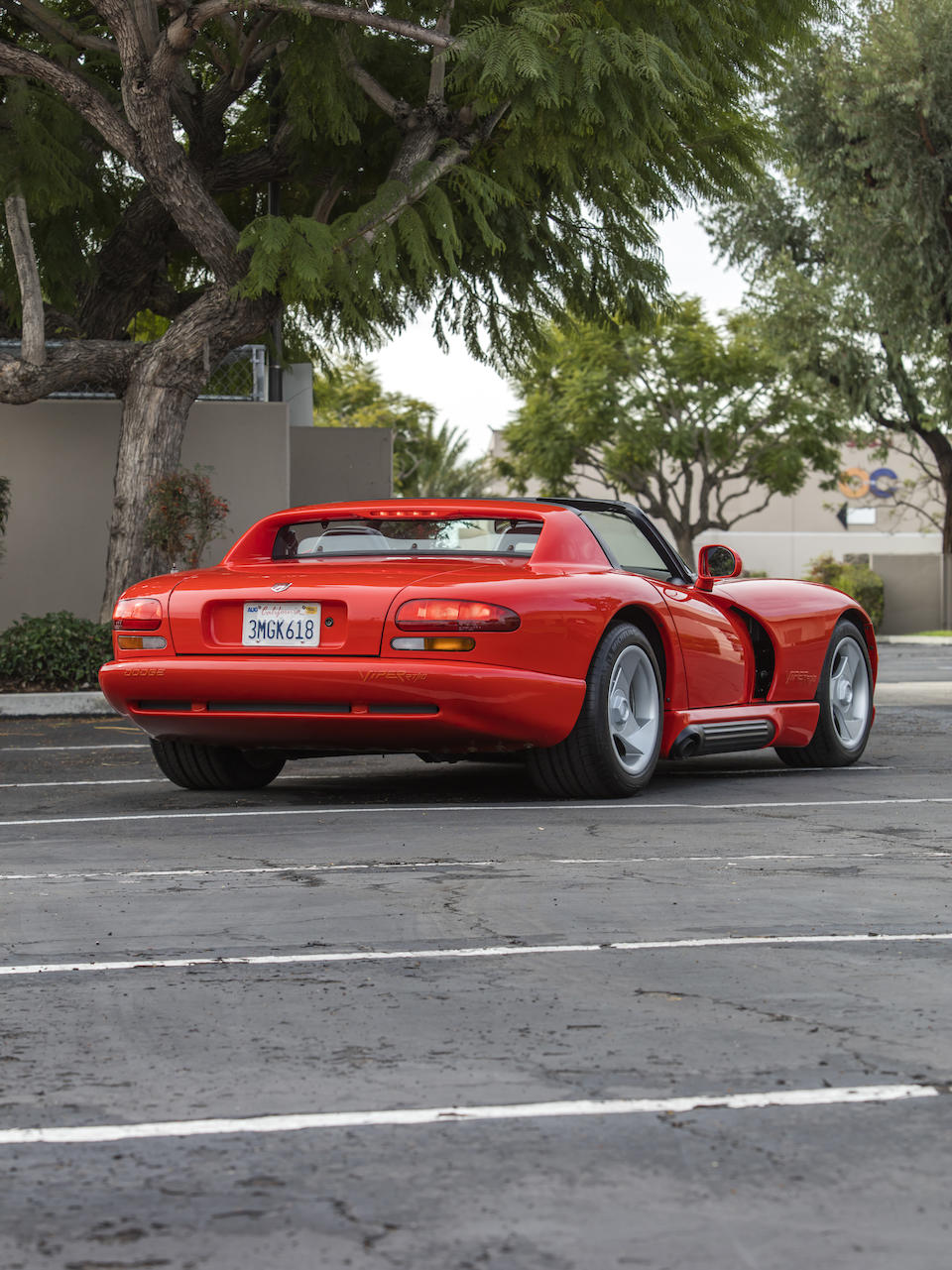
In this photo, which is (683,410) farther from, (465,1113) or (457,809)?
(465,1113)

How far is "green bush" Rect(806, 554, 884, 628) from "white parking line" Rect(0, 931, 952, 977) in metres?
38.5

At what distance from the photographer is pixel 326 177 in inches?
695

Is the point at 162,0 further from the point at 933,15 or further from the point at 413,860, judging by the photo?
the point at 933,15

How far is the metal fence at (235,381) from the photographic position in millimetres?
18766

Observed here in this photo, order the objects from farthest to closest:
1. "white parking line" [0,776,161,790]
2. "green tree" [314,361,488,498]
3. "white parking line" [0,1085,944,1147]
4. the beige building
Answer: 1. the beige building
2. "green tree" [314,361,488,498]
3. "white parking line" [0,776,161,790]
4. "white parking line" [0,1085,944,1147]

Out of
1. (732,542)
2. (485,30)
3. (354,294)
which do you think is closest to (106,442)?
(354,294)

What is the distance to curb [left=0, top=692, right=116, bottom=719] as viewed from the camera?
1356 centimetres

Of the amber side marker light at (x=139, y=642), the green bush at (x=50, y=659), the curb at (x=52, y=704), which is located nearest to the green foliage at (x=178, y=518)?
the green bush at (x=50, y=659)

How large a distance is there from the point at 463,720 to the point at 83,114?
405 inches

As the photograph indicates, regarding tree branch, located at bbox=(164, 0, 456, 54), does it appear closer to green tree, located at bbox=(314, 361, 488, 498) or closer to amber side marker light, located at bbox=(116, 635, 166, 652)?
amber side marker light, located at bbox=(116, 635, 166, 652)

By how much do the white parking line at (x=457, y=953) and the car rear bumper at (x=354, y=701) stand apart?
8.42 feet

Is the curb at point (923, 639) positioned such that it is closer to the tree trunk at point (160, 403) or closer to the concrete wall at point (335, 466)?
the concrete wall at point (335, 466)

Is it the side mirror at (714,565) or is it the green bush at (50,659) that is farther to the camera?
the green bush at (50,659)

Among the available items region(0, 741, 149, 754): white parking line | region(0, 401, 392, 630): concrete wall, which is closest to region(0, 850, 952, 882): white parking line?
region(0, 741, 149, 754): white parking line
